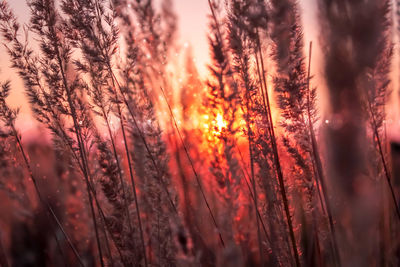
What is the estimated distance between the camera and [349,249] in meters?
0.79

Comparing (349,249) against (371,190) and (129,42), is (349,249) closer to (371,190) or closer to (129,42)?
(371,190)

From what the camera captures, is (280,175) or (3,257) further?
(3,257)

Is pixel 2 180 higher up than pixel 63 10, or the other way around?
pixel 63 10

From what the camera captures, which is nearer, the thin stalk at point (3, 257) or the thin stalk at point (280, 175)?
the thin stalk at point (280, 175)

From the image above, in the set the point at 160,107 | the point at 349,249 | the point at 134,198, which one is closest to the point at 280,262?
the point at 134,198

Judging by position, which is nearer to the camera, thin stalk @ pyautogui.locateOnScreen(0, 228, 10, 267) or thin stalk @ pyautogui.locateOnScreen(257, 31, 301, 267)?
thin stalk @ pyautogui.locateOnScreen(257, 31, 301, 267)

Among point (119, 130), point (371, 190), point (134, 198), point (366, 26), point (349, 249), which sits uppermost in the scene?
point (119, 130)

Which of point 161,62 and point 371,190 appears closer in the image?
point 371,190

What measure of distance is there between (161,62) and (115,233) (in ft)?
5.38

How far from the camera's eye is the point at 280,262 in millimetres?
1961

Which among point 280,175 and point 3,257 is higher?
point 280,175

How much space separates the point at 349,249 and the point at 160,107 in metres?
2.55

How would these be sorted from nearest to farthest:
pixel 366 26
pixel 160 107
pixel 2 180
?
pixel 366 26, pixel 2 180, pixel 160 107

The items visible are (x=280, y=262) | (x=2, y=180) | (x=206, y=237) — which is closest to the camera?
(x=280, y=262)
